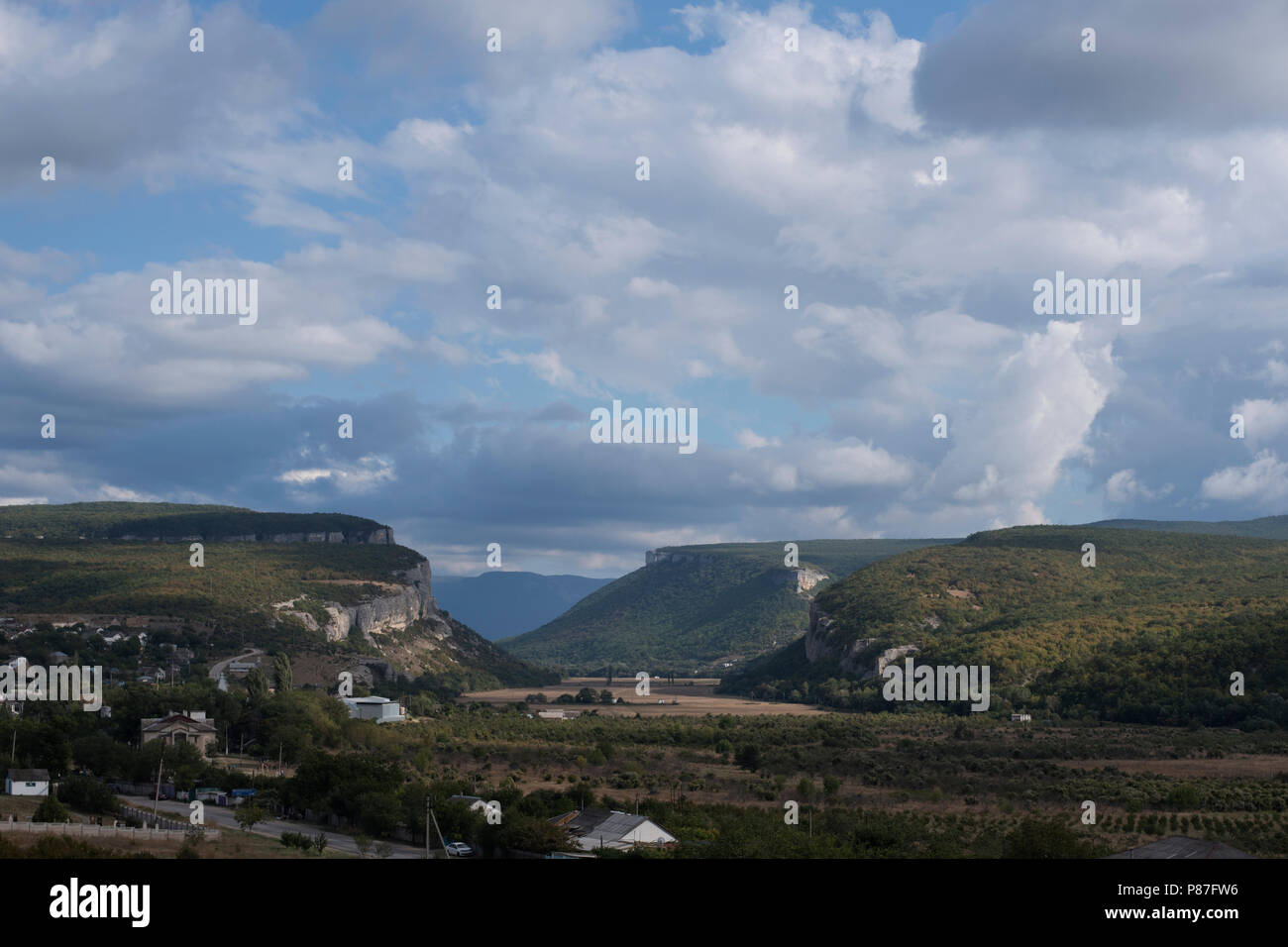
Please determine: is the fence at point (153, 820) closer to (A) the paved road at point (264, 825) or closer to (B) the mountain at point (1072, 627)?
(A) the paved road at point (264, 825)

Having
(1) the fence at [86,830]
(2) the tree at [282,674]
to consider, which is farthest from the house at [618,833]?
(2) the tree at [282,674]

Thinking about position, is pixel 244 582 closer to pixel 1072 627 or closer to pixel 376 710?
pixel 376 710

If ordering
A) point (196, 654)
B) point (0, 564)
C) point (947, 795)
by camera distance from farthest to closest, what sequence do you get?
point (0, 564), point (196, 654), point (947, 795)

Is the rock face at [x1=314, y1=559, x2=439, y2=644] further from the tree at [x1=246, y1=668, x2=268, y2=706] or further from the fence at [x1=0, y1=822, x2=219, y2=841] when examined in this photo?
the fence at [x1=0, y1=822, x2=219, y2=841]

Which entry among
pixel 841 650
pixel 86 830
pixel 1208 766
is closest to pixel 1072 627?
pixel 841 650

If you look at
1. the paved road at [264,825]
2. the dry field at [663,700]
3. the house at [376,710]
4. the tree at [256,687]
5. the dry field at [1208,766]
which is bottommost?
the dry field at [663,700]
